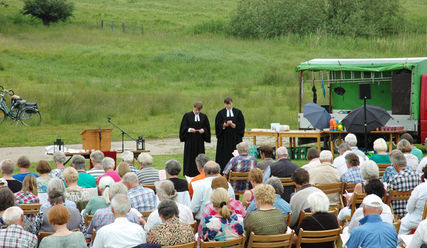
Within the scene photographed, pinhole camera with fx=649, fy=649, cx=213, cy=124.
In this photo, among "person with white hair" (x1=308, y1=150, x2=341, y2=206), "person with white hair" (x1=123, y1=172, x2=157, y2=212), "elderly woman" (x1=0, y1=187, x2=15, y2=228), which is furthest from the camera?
"person with white hair" (x1=308, y1=150, x2=341, y2=206)

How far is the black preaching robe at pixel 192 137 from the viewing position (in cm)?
1355

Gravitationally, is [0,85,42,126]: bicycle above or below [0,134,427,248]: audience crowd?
above

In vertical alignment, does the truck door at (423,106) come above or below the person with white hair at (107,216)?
above

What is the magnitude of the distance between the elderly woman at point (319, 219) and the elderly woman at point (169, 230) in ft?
3.80

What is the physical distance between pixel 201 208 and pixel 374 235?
8.51 feet

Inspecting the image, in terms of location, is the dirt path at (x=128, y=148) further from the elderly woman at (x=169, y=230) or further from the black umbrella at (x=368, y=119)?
the elderly woman at (x=169, y=230)

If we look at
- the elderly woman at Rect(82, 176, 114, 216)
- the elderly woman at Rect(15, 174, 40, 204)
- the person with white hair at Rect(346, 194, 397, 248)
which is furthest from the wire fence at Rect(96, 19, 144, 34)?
the person with white hair at Rect(346, 194, 397, 248)

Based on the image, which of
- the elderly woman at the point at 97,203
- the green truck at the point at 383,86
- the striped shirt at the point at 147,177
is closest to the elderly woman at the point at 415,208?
the elderly woman at the point at 97,203

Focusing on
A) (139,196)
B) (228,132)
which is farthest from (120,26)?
(139,196)

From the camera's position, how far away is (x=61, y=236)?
224 inches

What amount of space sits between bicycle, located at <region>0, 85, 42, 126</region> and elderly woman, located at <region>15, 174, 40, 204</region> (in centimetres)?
1546

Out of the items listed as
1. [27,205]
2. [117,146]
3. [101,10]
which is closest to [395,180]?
[27,205]

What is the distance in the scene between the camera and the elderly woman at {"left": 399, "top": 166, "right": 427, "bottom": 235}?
713 centimetres

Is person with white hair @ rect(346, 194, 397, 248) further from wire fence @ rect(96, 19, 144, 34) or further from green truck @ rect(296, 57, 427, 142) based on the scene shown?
wire fence @ rect(96, 19, 144, 34)
